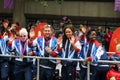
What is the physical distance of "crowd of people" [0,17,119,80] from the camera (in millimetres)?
10617

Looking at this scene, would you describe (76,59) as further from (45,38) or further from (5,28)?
(5,28)

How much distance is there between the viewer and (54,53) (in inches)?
431

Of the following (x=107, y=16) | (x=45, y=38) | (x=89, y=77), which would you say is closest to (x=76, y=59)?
(x=89, y=77)

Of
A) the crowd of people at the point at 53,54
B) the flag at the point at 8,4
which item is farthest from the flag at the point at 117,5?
the crowd of people at the point at 53,54

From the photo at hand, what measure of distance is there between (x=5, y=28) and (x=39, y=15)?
54.4 ft

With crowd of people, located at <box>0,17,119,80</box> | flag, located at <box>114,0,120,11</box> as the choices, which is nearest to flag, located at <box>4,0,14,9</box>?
flag, located at <box>114,0,120,11</box>

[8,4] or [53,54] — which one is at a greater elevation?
[8,4]

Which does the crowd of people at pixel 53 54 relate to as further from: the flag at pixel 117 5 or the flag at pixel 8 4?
the flag at pixel 8 4

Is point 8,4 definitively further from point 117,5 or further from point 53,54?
point 53,54

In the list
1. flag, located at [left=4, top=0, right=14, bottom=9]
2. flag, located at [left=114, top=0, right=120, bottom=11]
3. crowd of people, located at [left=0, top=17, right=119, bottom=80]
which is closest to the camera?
crowd of people, located at [left=0, top=17, right=119, bottom=80]

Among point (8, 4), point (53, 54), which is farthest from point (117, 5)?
point (53, 54)

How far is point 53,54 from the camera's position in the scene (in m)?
11.0

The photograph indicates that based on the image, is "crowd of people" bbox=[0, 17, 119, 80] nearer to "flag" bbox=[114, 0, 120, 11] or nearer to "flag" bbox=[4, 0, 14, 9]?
"flag" bbox=[114, 0, 120, 11]

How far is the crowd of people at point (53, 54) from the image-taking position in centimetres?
1062
